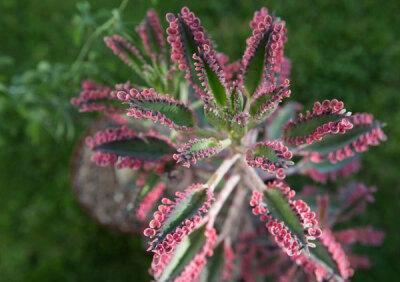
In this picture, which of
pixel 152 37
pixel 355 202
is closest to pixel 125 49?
pixel 152 37

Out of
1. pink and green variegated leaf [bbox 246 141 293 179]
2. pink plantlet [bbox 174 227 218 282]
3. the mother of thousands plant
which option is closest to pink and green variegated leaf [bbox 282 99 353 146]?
the mother of thousands plant

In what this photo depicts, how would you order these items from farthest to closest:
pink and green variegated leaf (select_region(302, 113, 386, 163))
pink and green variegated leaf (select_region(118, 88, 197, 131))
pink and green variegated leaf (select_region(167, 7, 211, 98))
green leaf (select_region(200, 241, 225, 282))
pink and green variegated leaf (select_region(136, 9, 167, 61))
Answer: green leaf (select_region(200, 241, 225, 282)), pink and green variegated leaf (select_region(136, 9, 167, 61)), pink and green variegated leaf (select_region(302, 113, 386, 163)), pink and green variegated leaf (select_region(167, 7, 211, 98)), pink and green variegated leaf (select_region(118, 88, 197, 131))

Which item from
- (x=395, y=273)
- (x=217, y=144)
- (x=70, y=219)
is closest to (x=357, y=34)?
(x=395, y=273)

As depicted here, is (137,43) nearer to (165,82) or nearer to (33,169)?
(165,82)

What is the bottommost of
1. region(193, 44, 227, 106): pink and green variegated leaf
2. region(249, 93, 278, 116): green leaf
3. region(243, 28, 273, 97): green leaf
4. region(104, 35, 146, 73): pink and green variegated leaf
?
region(249, 93, 278, 116): green leaf

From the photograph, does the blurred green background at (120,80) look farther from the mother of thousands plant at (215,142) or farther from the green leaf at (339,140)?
the green leaf at (339,140)

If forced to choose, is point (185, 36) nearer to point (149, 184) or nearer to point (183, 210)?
point (183, 210)

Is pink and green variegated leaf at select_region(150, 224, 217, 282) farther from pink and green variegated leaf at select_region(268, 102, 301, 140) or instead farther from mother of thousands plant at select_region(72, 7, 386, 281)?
pink and green variegated leaf at select_region(268, 102, 301, 140)
